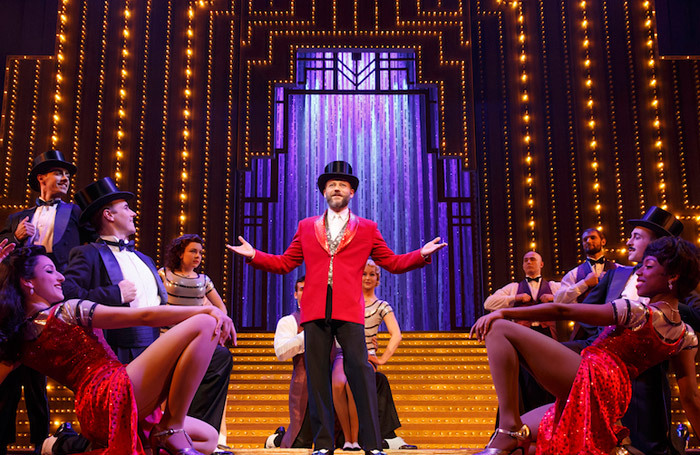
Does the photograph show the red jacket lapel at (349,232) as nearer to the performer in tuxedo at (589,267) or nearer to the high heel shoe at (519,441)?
the high heel shoe at (519,441)

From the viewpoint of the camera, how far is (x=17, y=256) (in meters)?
2.72

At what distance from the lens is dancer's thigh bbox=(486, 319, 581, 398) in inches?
109

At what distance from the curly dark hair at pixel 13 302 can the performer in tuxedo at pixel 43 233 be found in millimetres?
871

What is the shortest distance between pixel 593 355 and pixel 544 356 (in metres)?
0.20

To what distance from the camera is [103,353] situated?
2.72m

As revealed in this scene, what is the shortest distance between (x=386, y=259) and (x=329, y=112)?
7398 millimetres

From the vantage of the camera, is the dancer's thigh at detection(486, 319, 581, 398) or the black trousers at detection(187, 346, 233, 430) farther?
the black trousers at detection(187, 346, 233, 430)

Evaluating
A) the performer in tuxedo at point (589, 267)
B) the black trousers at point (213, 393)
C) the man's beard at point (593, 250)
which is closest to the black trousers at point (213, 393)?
the black trousers at point (213, 393)

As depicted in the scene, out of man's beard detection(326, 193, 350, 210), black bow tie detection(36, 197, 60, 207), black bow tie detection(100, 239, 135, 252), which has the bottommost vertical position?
black bow tie detection(100, 239, 135, 252)

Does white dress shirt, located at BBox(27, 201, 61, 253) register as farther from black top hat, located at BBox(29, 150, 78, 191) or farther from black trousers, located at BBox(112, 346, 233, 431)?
black trousers, located at BBox(112, 346, 233, 431)

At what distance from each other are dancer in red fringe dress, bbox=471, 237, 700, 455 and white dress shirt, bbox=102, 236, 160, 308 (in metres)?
1.75

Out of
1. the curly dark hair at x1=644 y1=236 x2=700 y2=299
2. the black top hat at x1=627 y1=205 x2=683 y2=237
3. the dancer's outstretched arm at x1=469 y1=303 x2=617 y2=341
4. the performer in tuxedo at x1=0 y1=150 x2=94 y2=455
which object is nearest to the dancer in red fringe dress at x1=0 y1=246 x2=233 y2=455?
the performer in tuxedo at x1=0 y1=150 x2=94 y2=455

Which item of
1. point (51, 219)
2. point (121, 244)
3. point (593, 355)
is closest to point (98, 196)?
point (121, 244)

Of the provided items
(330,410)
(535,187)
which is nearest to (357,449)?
(330,410)
